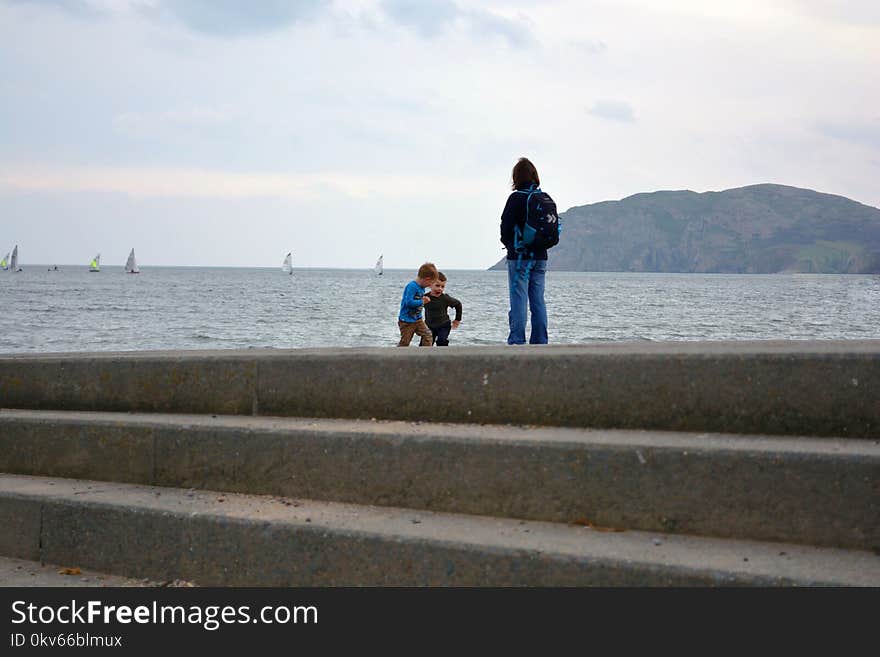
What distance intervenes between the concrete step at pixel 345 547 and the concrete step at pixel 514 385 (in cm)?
59

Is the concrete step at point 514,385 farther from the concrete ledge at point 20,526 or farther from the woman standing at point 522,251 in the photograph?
the woman standing at point 522,251

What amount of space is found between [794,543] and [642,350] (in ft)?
3.69

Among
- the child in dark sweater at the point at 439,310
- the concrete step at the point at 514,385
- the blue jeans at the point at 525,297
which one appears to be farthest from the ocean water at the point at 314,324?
the concrete step at the point at 514,385

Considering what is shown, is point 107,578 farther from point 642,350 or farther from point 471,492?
point 642,350

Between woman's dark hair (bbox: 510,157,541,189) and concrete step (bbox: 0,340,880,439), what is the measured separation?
11.4 feet

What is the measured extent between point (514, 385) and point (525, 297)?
12.3ft

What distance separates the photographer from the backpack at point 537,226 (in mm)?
7434

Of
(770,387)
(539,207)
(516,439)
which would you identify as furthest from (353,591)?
(539,207)

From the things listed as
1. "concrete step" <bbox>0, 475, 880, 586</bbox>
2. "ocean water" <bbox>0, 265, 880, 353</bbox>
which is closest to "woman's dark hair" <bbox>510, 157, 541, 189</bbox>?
"concrete step" <bbox>0, 475, 880, 586</bbox>

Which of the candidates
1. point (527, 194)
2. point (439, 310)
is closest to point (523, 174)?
point (527, 194)

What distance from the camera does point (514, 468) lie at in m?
3.49

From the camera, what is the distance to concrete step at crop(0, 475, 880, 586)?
9.62 ft

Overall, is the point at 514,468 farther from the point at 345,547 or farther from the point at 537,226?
the point at 537,226

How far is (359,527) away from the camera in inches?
133
